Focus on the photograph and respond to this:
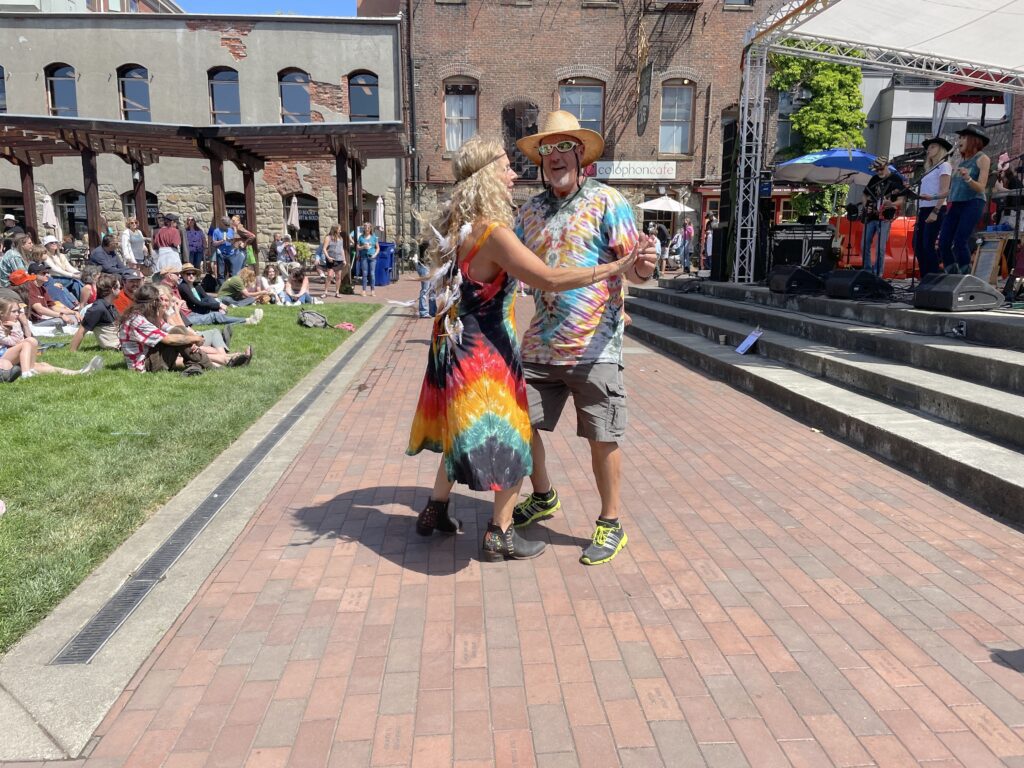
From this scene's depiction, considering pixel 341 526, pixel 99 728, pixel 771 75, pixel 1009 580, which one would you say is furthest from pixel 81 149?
pixel 771 75

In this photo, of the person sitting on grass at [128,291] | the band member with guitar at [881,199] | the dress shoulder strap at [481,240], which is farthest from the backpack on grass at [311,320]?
the dress shoulder strap at [481,240]

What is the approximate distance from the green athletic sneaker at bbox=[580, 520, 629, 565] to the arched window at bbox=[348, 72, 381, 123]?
2615 centimetres

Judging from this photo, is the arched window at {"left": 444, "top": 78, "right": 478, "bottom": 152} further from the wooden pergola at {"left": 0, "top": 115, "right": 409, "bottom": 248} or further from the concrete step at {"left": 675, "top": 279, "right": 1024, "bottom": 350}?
the concrete step at {"left": 675, "top": 279, "right": 1024, "bottom": 350}

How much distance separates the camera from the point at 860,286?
9.02 meters

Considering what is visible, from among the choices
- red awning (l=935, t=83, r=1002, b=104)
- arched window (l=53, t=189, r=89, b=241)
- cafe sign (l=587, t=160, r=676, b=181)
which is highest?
cafe sign (l=587, t=160, r=676, b=181)

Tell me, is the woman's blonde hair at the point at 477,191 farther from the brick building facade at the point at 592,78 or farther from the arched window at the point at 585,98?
the arched window at the point at 585,98

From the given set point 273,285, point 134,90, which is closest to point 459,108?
point 134,90

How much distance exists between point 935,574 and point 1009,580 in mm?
298

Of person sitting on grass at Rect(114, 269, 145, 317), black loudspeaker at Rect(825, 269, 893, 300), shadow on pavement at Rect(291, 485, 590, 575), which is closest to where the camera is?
shadow on pavement at Rect(291, 485, 590, 575)

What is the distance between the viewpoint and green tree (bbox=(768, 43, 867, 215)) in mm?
28109

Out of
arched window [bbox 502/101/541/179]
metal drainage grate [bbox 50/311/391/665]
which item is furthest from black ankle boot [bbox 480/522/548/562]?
arched window [bbox 502/101/541/179]

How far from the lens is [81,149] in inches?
664

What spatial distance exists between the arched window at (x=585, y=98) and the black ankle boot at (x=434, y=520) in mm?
25977

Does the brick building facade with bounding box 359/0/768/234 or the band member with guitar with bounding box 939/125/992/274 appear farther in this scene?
the brick building facade with bounding box 359/0/768/234
